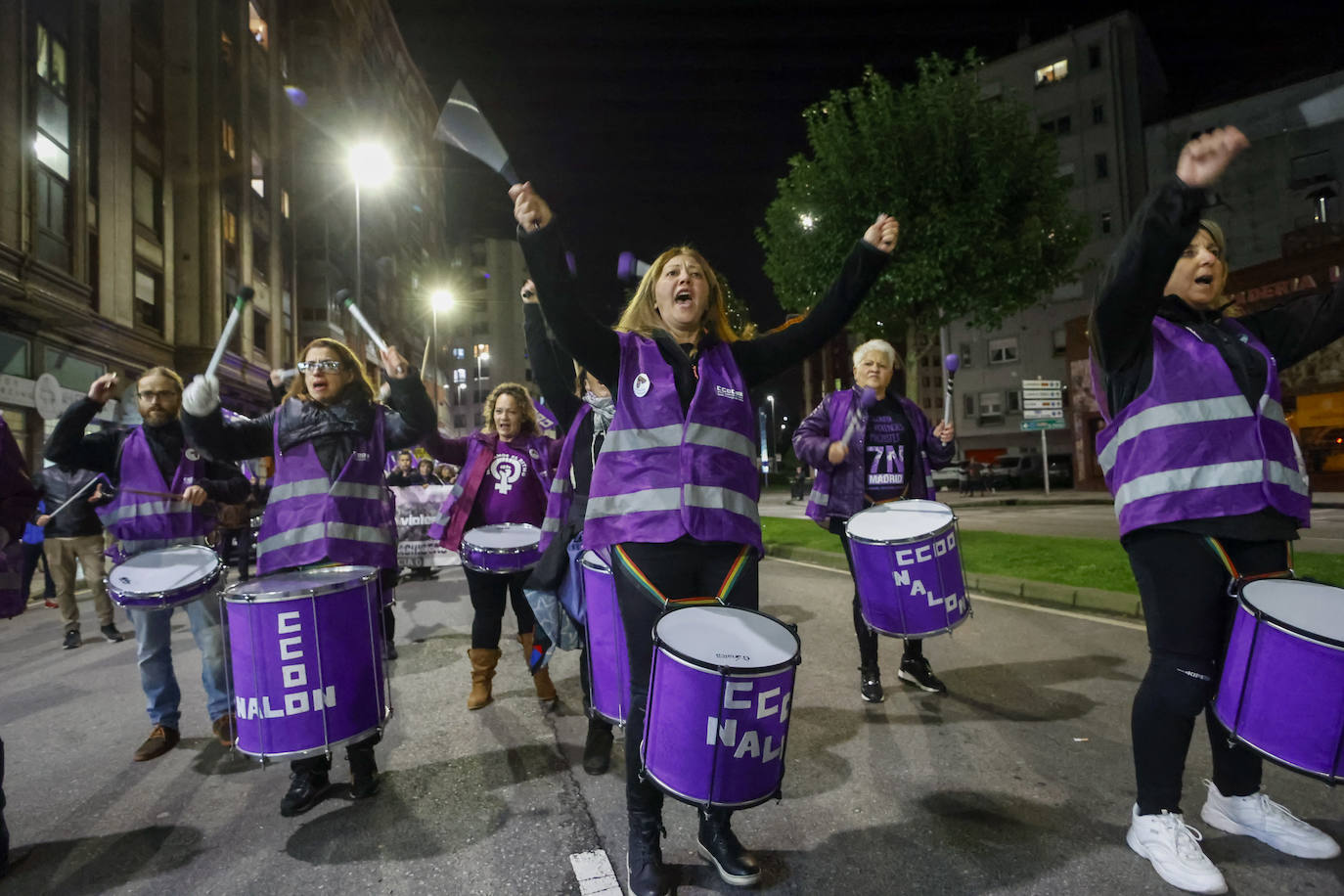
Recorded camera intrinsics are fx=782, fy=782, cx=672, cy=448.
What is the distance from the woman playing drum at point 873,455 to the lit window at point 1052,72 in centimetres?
4092

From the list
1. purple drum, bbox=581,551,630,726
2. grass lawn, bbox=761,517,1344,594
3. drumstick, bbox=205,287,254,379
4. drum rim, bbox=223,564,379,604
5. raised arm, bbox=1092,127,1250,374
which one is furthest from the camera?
grass lawn, bbox=761,517,1344,594

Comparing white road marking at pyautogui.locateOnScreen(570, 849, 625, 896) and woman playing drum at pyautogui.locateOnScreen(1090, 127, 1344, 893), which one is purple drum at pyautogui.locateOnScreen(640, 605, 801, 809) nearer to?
white road marking at pyautogui.locateOnScreen(570, 849, 625, 896)

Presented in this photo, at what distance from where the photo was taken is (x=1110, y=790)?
316 centimetres

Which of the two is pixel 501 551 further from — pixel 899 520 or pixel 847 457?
pixel 899 520

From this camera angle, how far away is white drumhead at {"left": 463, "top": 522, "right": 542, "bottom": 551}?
4.63 m

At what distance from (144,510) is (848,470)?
4.08 meters

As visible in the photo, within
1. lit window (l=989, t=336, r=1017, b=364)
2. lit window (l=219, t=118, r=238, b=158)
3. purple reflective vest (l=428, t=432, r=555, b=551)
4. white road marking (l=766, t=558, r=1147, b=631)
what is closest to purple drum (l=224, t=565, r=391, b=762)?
purple reflective vest (l=428, t=432, r=555, b=551)

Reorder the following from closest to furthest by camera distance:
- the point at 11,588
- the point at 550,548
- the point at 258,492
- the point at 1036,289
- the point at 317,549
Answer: the point at 11,588, the point at 317,549, the point at 550,548, the point at 258,492, the point at 1036,289

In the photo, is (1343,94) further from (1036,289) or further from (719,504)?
(1036,289)

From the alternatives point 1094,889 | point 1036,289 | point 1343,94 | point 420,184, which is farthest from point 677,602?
point 420,184

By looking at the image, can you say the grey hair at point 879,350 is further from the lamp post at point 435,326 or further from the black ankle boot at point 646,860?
the black ankle boot at point 646,860

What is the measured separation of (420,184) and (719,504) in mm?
71947

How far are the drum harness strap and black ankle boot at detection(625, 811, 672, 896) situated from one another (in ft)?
2.30

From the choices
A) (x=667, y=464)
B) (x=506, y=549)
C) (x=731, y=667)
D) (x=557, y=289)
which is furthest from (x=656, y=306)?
(x=506, y=549)
